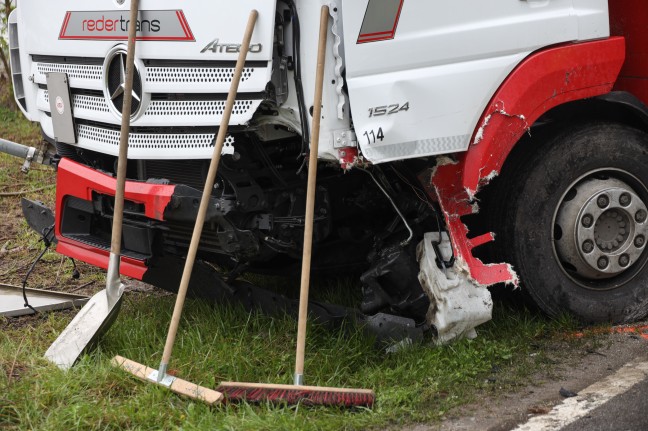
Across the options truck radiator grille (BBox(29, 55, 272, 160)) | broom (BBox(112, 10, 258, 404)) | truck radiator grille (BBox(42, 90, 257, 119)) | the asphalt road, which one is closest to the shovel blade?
broom (BBox(112, 10, 258, 404))

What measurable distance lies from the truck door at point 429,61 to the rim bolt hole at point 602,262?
101 centimetres

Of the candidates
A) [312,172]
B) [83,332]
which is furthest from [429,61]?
[83,332]

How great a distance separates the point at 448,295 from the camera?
4242 mm

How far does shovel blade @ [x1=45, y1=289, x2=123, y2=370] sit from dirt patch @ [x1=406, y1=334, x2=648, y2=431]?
5.08 feet

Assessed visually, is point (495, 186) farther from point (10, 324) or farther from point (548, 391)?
point (10, 324)

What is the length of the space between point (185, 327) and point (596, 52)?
2.40 m

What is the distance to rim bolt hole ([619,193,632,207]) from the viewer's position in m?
4.62

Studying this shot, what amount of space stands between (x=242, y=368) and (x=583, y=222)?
179cm

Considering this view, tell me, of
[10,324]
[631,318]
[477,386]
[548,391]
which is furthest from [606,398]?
[10,324]

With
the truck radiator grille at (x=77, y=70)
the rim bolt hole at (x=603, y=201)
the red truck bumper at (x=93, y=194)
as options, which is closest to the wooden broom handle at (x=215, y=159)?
the red truck bumper at (x=93, y=194)

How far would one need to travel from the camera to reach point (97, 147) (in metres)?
4.56

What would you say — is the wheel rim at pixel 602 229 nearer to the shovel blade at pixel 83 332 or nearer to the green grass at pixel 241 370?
the green grass at pixel 241 370

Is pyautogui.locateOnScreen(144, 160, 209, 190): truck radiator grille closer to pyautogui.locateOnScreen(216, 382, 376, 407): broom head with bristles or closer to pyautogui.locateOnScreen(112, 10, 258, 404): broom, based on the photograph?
pyautogui.locateOnScreen(112, 10, 258, 404): broom

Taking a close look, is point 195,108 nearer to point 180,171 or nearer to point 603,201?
point 180,171
